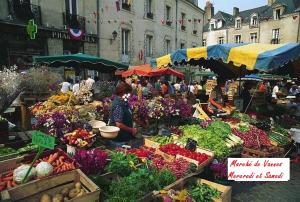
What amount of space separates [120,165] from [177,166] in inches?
41.3

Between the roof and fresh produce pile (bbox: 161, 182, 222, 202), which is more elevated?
the roof

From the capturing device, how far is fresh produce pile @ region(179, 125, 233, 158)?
213 inches

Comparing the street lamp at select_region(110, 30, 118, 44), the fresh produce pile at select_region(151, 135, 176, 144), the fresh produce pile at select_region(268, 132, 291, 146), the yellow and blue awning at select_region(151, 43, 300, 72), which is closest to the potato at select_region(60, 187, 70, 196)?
the fresh produce pile at select_region(151, 135, 176, 144)

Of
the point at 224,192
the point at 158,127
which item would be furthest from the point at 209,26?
the point at 224,192

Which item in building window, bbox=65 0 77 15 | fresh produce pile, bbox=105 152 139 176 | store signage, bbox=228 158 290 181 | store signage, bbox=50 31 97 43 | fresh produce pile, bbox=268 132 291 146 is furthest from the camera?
building window, bbox=65 0 77 15

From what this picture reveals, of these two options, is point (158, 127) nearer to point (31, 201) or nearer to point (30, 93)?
point (30, 93)

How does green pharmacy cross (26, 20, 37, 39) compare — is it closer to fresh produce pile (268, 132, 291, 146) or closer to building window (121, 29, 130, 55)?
building window (121, 29, 130, 55)

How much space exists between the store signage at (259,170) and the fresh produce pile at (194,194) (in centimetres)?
62

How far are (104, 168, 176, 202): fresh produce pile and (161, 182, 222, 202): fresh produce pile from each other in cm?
22

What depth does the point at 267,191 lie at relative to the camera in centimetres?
498

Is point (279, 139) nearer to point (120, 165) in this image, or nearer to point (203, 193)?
point (203, 193)

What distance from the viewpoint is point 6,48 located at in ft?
44.8

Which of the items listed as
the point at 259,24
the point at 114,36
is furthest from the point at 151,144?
the point at 259,24

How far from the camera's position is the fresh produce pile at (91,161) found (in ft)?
11.7
